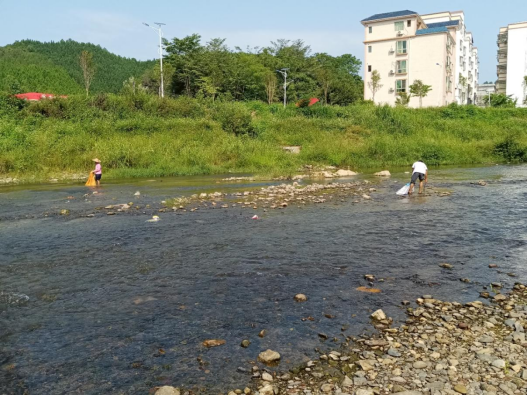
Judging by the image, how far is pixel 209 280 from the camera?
7973mm

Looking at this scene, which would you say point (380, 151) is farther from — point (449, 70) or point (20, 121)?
point (449, 70)

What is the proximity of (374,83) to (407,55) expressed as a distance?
20.6ft

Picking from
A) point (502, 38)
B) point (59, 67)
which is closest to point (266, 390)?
point (59, 67)

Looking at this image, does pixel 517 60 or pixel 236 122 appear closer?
pixel 236 122

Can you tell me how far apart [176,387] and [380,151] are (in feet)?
115

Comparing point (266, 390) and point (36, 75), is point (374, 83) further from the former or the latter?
point (266, 390)

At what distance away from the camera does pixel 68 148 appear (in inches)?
1257

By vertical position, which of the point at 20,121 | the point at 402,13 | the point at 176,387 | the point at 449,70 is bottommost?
the point at 176,387

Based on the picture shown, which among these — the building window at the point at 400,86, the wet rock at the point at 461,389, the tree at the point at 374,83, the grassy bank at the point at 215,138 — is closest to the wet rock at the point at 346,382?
the wet rock at the point at 461,389

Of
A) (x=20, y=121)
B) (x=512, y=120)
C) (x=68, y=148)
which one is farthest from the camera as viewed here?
(x=512, y=120)

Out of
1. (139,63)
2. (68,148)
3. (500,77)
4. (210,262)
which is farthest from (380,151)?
(139,63)

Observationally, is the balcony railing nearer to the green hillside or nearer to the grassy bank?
the grassy bank

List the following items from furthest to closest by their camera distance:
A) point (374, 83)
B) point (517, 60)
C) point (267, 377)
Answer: point (517, 60) < point (374, 83) < point (267, 377)

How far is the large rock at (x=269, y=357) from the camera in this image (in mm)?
5098
